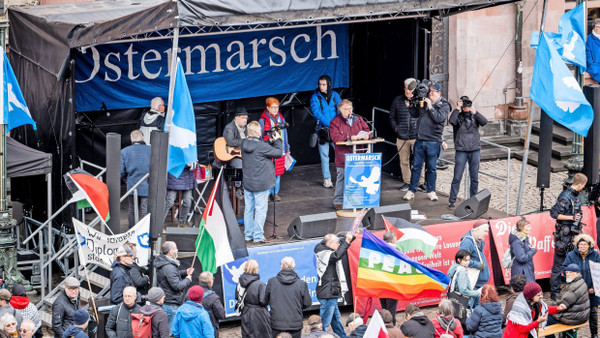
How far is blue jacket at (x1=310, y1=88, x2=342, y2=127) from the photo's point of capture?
1891 centimetres

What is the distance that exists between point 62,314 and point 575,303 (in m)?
6.40

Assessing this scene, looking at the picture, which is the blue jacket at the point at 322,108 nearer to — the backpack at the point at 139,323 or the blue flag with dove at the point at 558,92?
the blue flag with dove at the point at 558,92

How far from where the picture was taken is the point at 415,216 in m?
17.5

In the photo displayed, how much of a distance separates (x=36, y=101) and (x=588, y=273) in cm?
847

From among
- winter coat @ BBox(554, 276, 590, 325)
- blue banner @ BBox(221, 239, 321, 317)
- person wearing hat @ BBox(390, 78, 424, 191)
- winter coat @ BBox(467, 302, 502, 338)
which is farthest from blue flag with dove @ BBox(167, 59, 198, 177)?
winter coat @ BBox(554, 276, 590, 325)

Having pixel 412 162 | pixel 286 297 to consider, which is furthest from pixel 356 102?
pixel 286 297

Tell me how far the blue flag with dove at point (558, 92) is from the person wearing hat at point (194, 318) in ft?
21.6

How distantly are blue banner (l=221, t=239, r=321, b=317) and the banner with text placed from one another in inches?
51.2

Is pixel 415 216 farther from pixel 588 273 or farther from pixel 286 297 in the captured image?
pixel 286 297

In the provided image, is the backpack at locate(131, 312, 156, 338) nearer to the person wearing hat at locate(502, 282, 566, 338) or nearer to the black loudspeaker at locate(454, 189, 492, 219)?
the person wearing hat at locate(502, 282, 566, 338)

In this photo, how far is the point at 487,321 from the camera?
1324 cm

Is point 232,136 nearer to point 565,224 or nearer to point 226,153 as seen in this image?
point 226,153

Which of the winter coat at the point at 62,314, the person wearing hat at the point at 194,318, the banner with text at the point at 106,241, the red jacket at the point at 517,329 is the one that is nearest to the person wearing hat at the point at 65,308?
the winter coat at the point at 62,314

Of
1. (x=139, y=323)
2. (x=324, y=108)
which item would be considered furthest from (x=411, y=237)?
(x=139, y=323)
